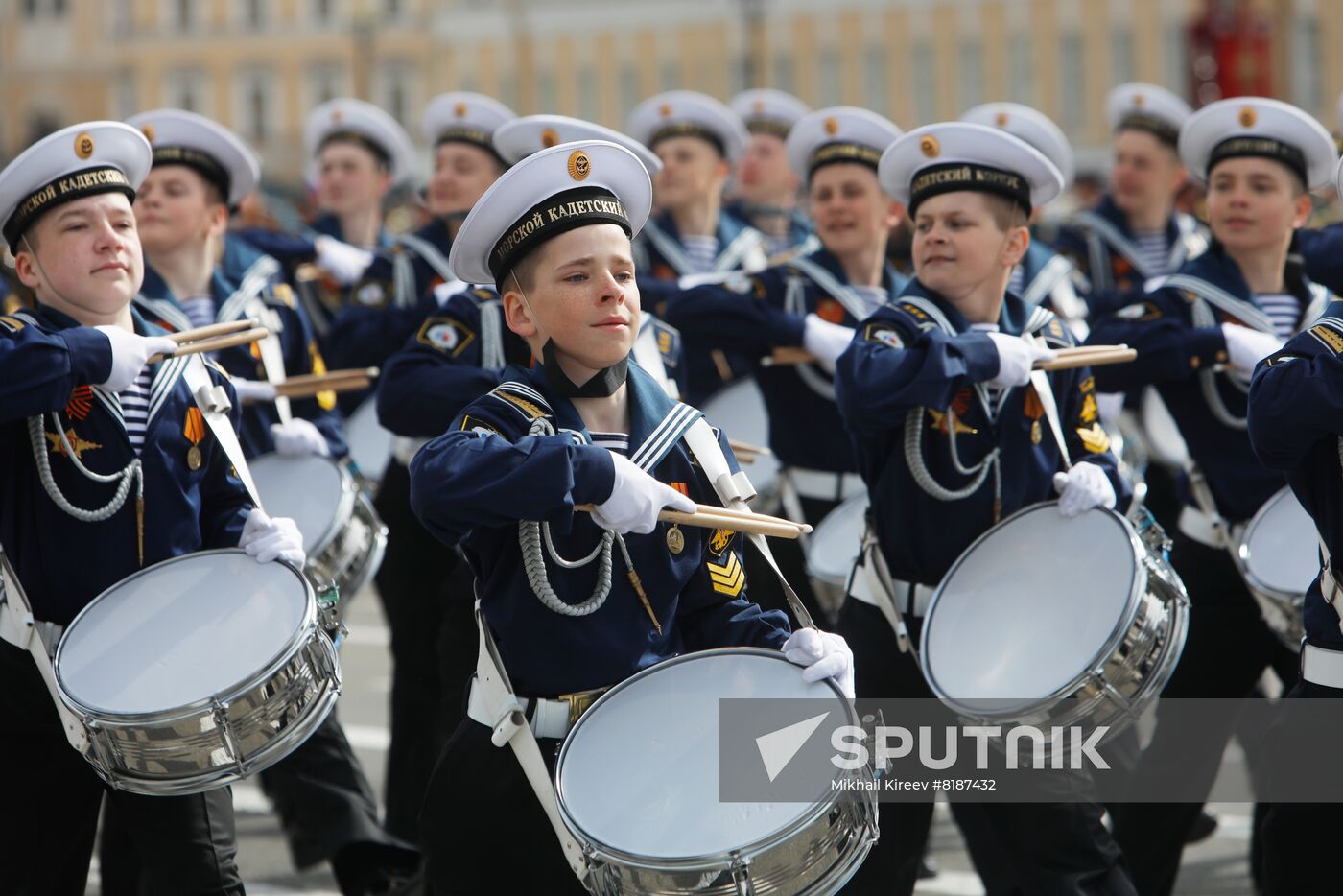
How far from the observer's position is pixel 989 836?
4.93 meters

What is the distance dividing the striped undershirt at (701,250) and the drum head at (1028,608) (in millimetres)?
Result: 4025

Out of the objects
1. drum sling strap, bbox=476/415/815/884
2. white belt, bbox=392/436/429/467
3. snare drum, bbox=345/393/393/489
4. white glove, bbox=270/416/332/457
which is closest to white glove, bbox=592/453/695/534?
drum sling strap, bbox=476/415/815/884

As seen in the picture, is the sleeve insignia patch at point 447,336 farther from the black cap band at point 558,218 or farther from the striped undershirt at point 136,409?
the black cap band at point 558,218

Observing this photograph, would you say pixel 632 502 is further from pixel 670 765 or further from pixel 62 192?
pixel 62 192

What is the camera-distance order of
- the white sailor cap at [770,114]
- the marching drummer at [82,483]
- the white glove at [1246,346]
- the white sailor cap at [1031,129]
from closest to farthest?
the marching drummer at [82,483] < the white glove at [1246,346] < the white sailor cap at [1031,129] < the white sailor cap at [770,114]

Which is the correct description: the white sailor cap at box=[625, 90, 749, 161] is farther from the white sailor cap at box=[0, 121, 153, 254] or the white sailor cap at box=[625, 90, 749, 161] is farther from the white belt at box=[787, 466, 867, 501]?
the white sailor cap at box=[0, 121, 153, 254]

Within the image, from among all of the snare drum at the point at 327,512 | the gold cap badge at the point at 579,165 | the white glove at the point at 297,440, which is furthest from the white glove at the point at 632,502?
the white glove at the point at 297,440

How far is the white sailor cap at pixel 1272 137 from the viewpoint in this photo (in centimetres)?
599

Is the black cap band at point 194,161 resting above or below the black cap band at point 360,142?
above

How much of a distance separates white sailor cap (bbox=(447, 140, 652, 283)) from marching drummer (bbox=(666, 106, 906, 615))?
8.10 ft

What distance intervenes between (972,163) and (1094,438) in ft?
2.49

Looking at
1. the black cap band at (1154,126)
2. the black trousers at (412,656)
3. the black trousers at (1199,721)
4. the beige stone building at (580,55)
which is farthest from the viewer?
the beige stone building at (580,55)

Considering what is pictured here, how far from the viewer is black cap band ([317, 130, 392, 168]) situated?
9.68 metres

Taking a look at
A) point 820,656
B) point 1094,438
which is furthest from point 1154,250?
point 820,656
